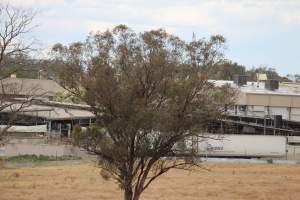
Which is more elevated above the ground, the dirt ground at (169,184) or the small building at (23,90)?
the small building at (23,90)

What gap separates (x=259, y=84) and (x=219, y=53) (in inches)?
3175

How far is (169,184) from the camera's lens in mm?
41062

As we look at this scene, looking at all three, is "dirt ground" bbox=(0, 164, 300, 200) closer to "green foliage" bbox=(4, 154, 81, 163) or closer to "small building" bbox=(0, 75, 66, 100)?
"green foliage" bbox=(4, 154, 81, 163)

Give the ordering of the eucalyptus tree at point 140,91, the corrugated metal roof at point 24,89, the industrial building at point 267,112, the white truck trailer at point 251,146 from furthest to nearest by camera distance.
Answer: the industrial building at point 267,112
the white truck trailer at point 251,146
the corrugated metal roof at point 24,89
the eucalyptus tree at point 140,91

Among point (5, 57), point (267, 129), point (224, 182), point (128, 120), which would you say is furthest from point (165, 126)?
point (267, 129)

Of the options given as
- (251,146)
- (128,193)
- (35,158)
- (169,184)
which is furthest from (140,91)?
(251,146)

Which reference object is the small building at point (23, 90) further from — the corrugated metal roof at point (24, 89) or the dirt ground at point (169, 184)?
the dirt ground at point (169, 184)

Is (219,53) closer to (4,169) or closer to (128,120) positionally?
(128,120)

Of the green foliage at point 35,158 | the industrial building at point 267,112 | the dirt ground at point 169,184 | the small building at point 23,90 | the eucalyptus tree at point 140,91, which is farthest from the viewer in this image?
the industrial building at point 267,112

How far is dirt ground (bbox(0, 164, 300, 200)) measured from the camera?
113 ft

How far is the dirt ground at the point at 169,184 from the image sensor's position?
1356 inches

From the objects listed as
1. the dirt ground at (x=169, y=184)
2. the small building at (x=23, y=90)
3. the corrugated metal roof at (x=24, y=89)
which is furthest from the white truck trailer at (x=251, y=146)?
the small building at (x=23, y=90)

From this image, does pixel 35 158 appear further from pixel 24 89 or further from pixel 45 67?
pixel 45 67

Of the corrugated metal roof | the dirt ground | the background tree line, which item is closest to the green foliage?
the dirt ground
